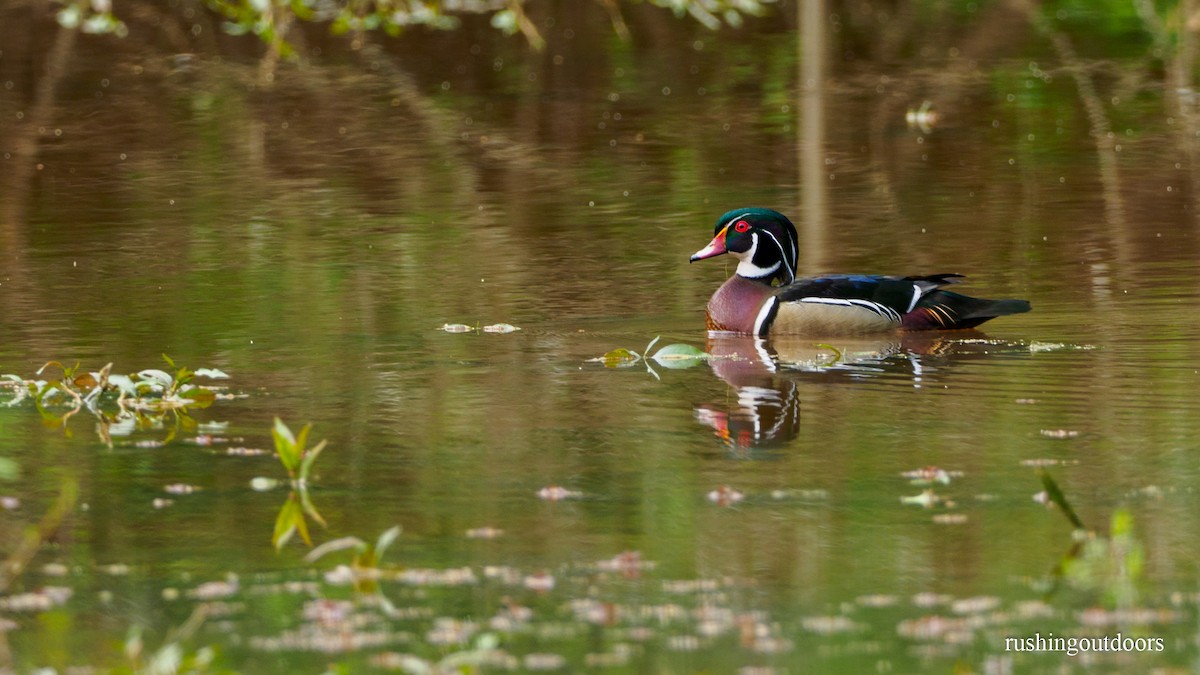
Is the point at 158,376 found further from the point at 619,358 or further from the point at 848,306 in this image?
the point at 848,306

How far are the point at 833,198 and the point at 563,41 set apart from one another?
44.4 ft

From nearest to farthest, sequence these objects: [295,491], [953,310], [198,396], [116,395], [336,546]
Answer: [336,546], [295,491], [198,396], [116,395], [953,310]

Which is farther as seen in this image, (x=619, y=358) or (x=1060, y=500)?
(x=619, y=358)

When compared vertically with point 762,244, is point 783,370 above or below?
below

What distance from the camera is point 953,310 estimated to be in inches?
460

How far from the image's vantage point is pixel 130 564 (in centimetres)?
727

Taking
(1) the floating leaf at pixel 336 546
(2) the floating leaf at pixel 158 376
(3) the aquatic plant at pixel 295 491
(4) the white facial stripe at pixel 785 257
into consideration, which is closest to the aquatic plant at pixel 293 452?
Answer: (3) the aquatic plant at pixel 295 491

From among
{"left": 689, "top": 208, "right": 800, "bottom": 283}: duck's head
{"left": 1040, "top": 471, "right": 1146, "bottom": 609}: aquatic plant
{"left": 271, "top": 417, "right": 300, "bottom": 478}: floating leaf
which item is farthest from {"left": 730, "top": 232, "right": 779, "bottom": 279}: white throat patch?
{"left": 1040, "top": 471, "right": 1146, "bottom": 609}: aquatic plant

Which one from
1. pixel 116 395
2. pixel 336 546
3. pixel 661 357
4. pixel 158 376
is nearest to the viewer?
pixel 336 546

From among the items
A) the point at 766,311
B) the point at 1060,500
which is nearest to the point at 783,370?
the point at 766,311

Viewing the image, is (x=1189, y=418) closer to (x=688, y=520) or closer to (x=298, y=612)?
(x=688, y=520)

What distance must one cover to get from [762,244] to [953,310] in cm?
127

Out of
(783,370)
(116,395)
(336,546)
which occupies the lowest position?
(116,395)

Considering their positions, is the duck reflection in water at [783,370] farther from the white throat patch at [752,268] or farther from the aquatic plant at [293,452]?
the aquatic plant at [293,452]
